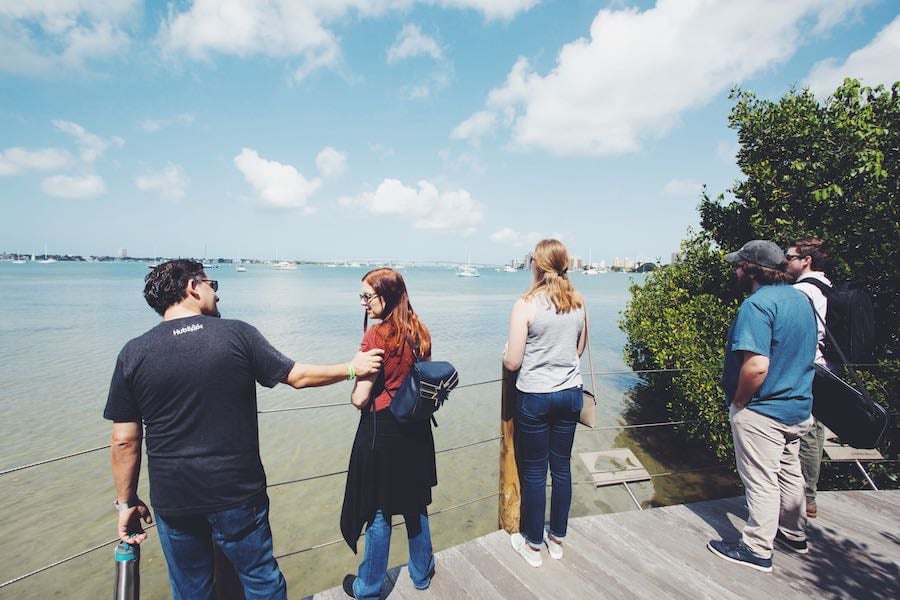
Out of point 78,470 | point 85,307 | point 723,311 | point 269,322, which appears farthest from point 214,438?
point 85,307

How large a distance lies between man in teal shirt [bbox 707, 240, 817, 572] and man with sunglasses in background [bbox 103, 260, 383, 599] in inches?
105

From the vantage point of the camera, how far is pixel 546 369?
2.85m

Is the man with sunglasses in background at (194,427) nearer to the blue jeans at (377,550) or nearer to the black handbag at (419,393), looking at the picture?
the black handbag at (419,393)

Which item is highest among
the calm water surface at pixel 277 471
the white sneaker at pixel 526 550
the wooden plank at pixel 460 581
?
the white sneaker at pixel 526 550

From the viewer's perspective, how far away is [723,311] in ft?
23.0

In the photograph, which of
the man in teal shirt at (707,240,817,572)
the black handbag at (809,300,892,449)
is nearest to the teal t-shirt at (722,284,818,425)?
the man in teal shirt at (707,240,817,572)

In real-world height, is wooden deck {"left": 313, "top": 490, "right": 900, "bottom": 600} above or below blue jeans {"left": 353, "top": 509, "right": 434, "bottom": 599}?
below

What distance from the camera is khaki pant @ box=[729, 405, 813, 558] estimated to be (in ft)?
9.38

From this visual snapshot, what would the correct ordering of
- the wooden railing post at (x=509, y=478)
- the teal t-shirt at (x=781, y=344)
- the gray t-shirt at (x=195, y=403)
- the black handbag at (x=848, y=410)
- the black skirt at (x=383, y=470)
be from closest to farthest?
the gray t-shirt at (x=195, y=403), the black skirt at (x=383, y=470), the teal t-shirt at (x=781, y=344), the black handbag at (x=848, y=410), the wooden railing post at (x=509, y=478)

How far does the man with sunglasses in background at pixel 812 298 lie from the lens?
342cm

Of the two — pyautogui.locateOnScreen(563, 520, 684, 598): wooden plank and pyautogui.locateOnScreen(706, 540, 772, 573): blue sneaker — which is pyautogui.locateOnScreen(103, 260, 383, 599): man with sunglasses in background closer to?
pyautogui.locateOnScreen(563, 520, 684, 598): wooden plank

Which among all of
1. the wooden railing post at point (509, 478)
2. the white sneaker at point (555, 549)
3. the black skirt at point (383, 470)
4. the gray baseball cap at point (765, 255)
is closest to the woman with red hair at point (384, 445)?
the black skirt at point (383, 470)

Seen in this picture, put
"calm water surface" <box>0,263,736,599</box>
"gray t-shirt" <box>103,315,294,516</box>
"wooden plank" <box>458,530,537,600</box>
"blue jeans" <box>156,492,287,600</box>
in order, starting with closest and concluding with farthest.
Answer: "gray t-shirt" <box>103,315,294,516</box> < "blue jeans" <box>156,492,287,600</box> < "wooden plank" <box>458,530,537,600</box> < "calm water surface" <box>0,263,736,599</box>

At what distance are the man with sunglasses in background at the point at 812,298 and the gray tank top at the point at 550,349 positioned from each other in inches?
80.1
